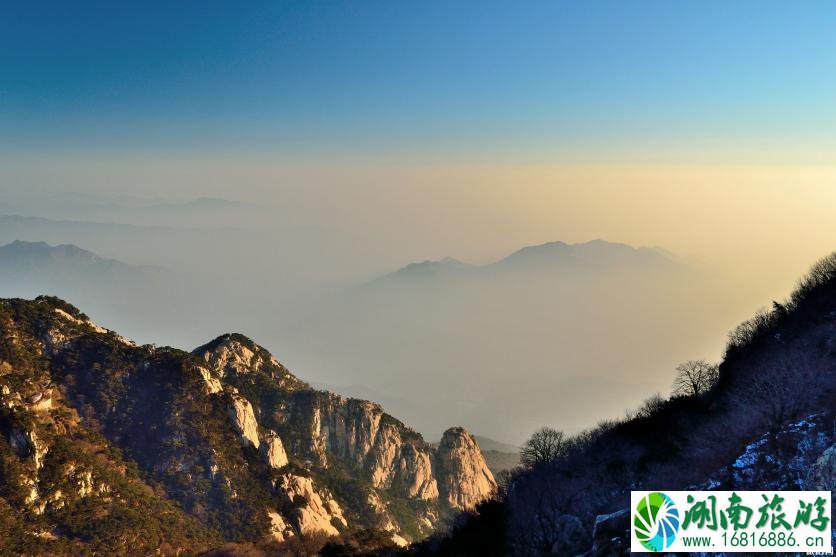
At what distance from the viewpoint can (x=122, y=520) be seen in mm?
81062

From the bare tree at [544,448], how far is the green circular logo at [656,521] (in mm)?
43164

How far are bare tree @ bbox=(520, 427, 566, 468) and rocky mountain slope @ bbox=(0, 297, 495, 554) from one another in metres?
15.7

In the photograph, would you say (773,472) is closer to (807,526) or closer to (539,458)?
(807,526)

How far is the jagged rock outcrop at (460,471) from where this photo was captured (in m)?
162

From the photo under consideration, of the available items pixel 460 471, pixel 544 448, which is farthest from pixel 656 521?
pixel 460 471

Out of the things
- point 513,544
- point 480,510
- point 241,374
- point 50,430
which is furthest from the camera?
point 241,374

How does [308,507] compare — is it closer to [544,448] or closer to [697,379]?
[544,448]

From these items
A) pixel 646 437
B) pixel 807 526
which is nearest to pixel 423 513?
pixel 646 437

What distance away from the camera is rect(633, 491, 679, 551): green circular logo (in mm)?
25297

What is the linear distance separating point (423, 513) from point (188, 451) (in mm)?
71884

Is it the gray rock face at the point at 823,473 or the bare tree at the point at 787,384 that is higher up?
the bare tree at the point at 787,384

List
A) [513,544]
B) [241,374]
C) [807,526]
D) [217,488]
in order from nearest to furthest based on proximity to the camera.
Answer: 1. [807,526]
2. [513,544]
3. [217,488]
4. [241,374]

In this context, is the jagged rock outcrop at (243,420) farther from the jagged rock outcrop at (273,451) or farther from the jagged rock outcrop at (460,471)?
the jagged rock outcrop at (460,471)

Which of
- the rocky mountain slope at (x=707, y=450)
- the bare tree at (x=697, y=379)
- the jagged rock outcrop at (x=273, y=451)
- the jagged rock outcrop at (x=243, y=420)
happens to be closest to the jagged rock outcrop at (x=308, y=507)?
the jagged rock outcrop at (x=273, y=451)
